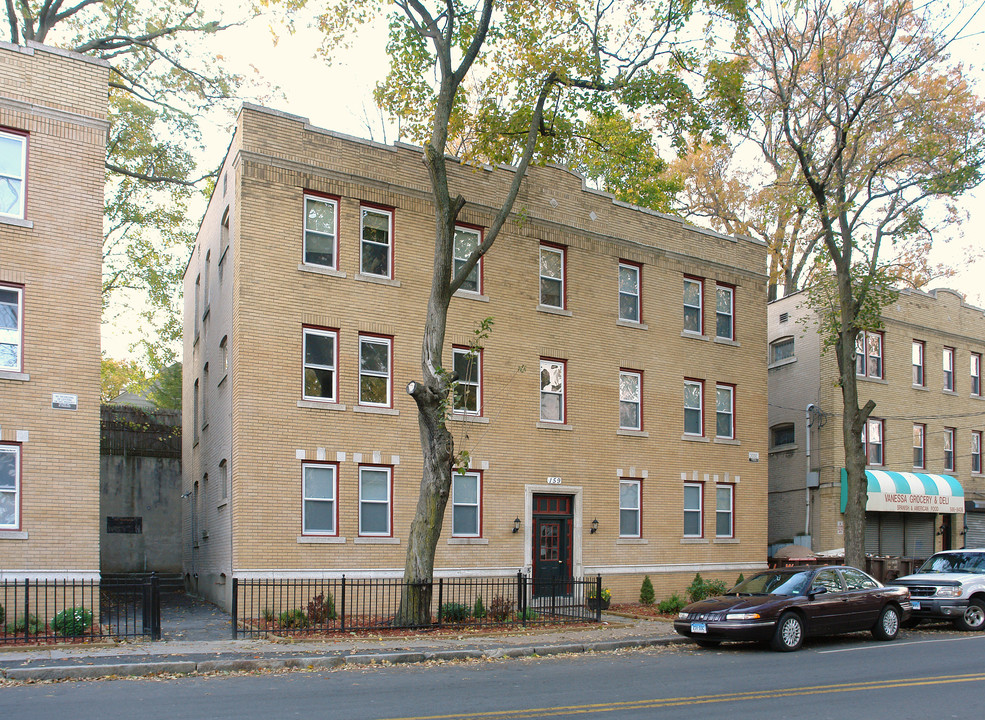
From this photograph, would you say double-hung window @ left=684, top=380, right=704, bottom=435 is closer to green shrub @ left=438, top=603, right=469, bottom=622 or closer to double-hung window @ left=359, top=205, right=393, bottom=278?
double-hung window @ left=359, top=205, right=393, bottom=278

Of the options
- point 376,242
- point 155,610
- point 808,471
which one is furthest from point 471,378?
point 808,471

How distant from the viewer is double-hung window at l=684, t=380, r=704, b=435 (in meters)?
26.6

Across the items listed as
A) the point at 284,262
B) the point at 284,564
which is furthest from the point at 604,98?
the point at 284,564

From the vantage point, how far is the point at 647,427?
83.0 feet

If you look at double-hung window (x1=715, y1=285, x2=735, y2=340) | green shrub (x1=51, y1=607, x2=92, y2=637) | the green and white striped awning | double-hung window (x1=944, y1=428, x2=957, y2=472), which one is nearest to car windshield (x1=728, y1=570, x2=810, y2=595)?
green shrub (x1=51, y1=607, x2=92, y2=637)

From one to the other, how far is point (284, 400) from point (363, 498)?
2.85 metres

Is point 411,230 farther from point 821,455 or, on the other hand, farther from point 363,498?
point 821,455

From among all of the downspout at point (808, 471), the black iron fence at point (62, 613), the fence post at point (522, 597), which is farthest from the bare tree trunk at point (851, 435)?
the black iron fence at point (62, 613)

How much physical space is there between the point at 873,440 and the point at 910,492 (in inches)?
80.6

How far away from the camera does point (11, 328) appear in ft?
56.1

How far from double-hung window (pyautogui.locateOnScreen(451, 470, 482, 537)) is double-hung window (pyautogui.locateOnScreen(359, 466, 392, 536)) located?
1668 mm

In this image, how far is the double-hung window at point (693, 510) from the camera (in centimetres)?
2617

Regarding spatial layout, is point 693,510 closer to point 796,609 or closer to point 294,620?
point 796,609

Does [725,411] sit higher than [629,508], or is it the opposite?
[725,411]
